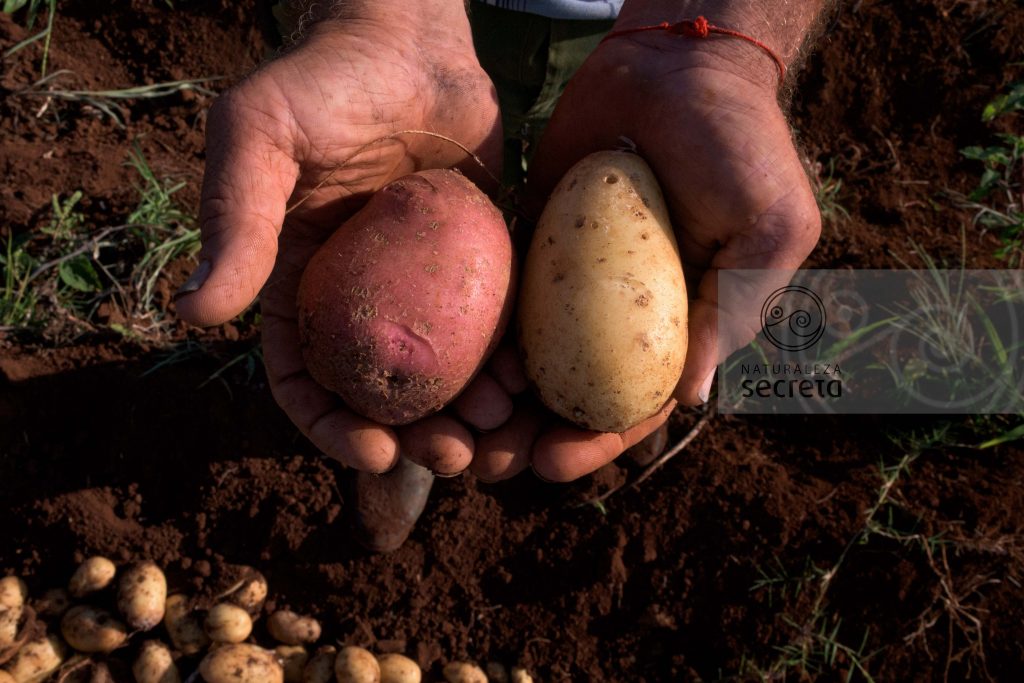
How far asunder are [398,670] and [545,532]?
0.60 m

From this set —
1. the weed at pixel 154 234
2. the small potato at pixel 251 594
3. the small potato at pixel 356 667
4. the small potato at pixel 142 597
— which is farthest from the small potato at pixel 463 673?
the weed at pixel 154 234

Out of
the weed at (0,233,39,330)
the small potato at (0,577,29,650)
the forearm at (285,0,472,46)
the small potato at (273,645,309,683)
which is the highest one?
the forearm at (285,0,472,46)

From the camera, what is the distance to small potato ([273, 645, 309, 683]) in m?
2.59

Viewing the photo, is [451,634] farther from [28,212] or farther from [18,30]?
[18,30]

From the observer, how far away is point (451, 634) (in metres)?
2.64

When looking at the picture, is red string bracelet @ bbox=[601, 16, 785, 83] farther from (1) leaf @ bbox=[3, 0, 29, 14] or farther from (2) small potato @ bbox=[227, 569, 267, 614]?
(1) leaf @ bbox=[3, 0, 29, 14]

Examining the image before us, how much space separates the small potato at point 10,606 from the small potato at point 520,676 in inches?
56.4

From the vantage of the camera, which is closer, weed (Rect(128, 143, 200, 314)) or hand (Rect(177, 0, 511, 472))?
hand (Rect(177, 0, 511, 472))

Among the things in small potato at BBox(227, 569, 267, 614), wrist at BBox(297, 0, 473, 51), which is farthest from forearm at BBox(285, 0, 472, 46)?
small potato at BBox(227, 569, 267, 614)

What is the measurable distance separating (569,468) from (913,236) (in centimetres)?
197

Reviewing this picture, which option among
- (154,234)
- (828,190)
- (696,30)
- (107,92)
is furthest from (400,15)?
(828,190)

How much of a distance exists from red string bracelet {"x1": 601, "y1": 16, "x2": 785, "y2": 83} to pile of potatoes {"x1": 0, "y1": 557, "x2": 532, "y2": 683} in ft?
6.02

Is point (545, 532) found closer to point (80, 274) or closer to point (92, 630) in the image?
point (92, 630)

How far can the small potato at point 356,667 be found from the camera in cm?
245
